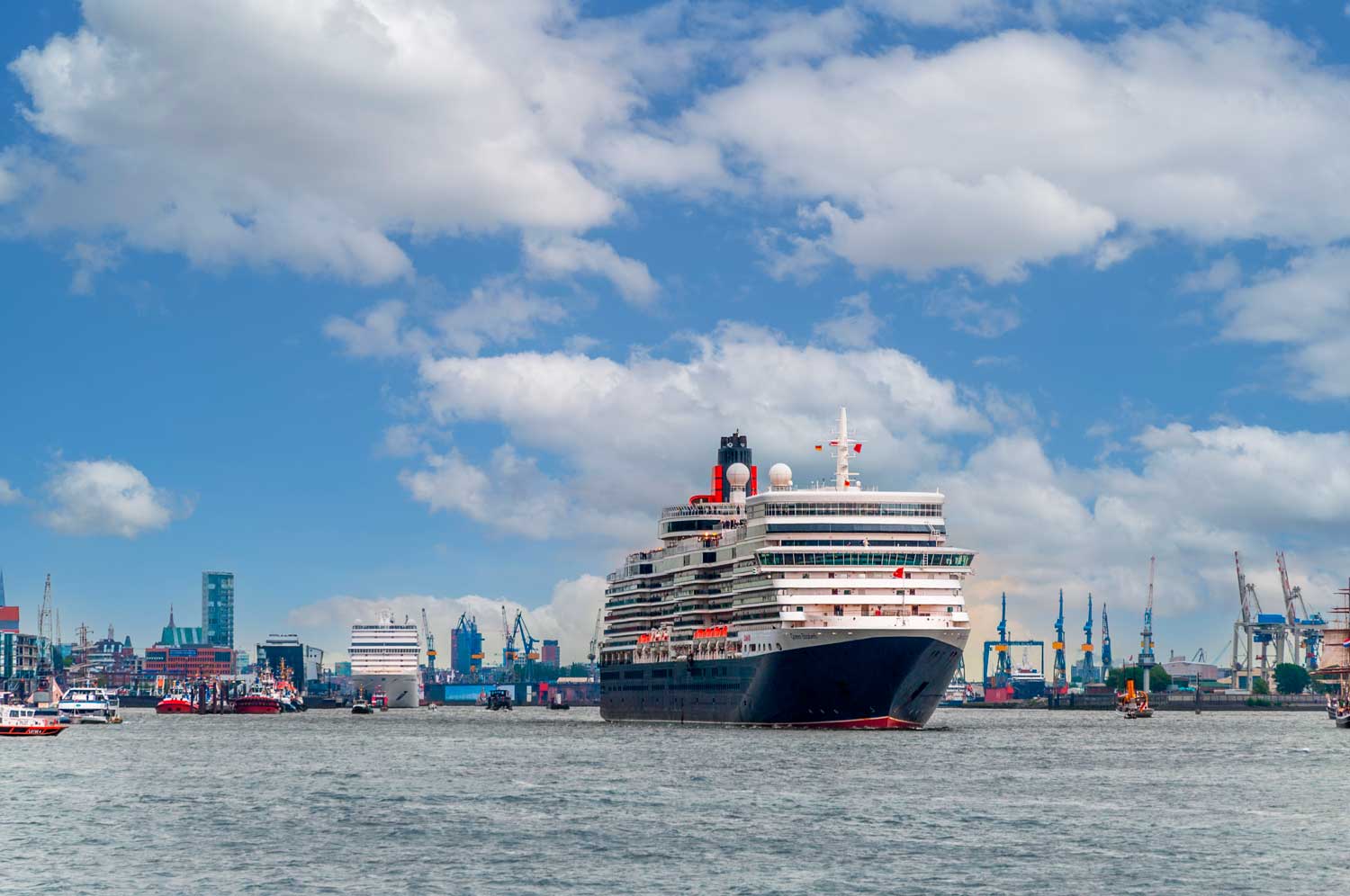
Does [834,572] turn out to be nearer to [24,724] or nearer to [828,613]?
[828,613]

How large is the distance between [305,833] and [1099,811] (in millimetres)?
31281

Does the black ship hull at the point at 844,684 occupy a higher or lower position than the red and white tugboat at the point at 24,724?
higher

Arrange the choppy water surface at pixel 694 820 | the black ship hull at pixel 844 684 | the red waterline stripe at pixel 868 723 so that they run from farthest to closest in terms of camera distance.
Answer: the red waterline stripe at pixel 868 723 < the black ship hull at pixel 844 684 < the choppy water surface at pixel 694 820

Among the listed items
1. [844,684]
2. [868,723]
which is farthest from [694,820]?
[868,723]

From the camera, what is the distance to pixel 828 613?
122 meters

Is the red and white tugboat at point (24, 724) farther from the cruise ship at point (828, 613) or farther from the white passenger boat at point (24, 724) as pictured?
the cruise ship at point (828, 613)

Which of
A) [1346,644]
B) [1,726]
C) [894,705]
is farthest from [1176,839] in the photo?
[1346,644]

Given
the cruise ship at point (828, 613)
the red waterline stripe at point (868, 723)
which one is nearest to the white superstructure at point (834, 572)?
the cruise ship at point (828, 613)

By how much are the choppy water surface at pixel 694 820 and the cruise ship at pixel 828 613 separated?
15.1ft

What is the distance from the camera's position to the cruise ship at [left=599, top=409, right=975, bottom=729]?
118m

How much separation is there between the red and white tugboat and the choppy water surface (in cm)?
3927

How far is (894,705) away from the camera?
393 feet

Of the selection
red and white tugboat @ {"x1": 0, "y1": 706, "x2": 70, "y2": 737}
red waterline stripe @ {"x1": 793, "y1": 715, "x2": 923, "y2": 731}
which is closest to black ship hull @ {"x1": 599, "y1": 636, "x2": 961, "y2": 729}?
red waterline stripe @ {"x1": 793, "y1": 715, "x2": 923, "y2": 731}

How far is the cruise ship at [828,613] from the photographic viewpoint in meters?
118
